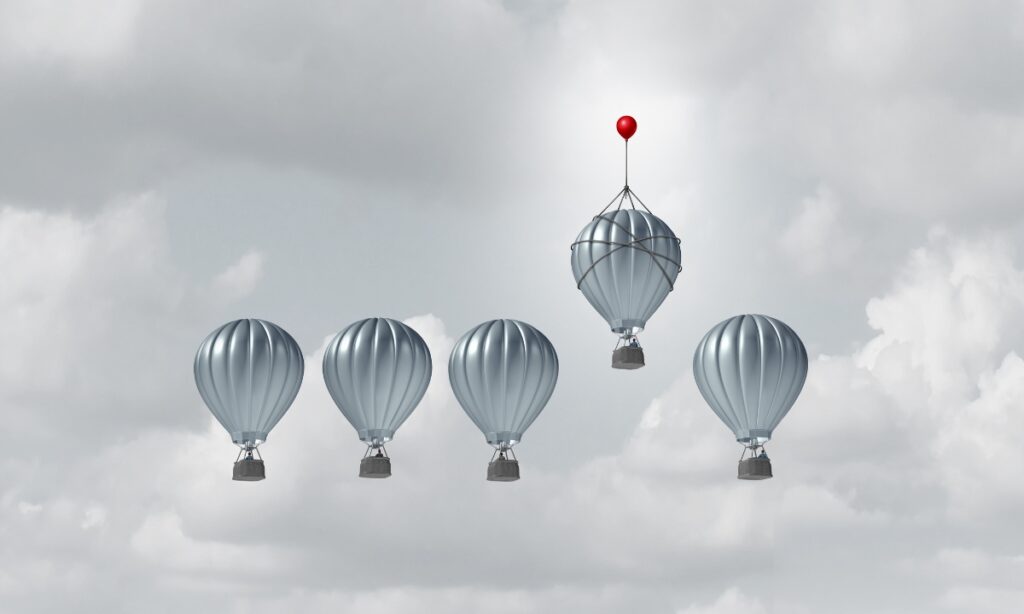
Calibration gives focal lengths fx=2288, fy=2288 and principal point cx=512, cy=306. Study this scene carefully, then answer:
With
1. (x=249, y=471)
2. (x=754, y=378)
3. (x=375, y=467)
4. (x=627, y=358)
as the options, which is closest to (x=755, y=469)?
(x=754, y=378)

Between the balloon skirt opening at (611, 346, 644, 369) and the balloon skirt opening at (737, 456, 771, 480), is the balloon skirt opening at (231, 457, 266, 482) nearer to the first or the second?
the balloon skirt opening at (611, 346, 644, 369)

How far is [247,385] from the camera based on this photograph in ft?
169

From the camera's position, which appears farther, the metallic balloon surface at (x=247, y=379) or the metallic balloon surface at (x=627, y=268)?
the metallic balloon surface at (x=627, y=268)

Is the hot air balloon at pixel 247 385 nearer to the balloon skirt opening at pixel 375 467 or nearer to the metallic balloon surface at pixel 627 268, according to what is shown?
the balloon skirt opening at pixel 375 467

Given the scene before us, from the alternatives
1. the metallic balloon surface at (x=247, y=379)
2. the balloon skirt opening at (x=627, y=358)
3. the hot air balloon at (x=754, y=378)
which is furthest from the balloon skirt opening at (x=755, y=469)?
the metallic balloon surface at (x=247, y=379)

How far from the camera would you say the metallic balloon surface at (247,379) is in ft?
169

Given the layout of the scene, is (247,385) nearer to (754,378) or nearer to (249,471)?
(249,471)

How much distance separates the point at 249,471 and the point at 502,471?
572 centimetres

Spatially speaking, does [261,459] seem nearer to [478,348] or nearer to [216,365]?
[216,365]

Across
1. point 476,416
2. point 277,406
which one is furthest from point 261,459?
point 476,416

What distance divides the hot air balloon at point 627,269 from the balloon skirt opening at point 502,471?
12.8 ft

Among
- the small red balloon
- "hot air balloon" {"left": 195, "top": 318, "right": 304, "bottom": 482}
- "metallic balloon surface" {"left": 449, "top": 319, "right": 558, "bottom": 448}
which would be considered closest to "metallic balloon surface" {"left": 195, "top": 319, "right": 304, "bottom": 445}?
"hot air balloon" {"left": 195, "top": 318, "right": 304, "bottom": 482}

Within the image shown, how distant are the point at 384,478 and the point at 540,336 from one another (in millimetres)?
4780

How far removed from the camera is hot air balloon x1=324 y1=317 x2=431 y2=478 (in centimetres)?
5144
